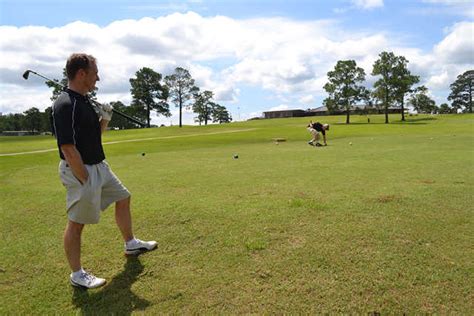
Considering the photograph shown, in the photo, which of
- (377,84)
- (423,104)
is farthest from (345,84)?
(423,104)

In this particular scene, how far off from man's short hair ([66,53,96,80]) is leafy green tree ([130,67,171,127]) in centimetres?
9868

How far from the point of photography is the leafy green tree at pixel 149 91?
10050 cm

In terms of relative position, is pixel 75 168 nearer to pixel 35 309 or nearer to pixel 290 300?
pixel 35 309

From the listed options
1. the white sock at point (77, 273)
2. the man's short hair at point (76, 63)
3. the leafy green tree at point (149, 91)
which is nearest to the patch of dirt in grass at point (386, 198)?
the white sock at point (77, 273)

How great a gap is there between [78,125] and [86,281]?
6.01 feet

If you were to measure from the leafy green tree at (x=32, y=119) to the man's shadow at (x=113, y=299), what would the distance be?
468 feet

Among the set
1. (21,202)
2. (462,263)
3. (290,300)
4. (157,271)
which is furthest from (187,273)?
(21,202)

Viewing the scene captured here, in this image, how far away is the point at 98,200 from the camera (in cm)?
460

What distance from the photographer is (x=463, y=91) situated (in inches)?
5369

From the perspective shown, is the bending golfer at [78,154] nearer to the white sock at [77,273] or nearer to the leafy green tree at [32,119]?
the white sock at [77,273]

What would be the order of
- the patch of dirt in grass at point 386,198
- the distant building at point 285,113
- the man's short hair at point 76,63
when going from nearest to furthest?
the man's short hair at point 76,63
the patch of dirt in grass at point 386,198
the distant building at point 285,113

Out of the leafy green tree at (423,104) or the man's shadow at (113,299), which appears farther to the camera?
the leafy green tree at (423,104)

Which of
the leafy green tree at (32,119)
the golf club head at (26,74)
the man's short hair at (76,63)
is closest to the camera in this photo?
the man's short hair at (76,63)

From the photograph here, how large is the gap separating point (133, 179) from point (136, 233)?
19.7 ft
